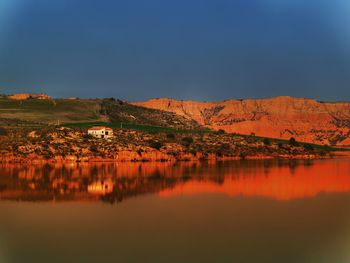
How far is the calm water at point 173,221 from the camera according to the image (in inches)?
608

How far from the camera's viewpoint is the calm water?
50.6 ft

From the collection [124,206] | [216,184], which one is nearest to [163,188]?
[216,184]

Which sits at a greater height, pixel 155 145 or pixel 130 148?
pixel 155 145

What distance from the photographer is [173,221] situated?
20625 millimetres

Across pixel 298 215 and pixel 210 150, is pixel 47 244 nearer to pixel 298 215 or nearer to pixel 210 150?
pixel 298 215

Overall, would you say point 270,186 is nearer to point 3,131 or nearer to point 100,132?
point 100,132

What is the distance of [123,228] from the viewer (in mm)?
19188

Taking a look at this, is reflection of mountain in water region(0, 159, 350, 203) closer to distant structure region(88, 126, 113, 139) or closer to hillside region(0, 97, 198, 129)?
distant structure region(88, 126, 113, 139)

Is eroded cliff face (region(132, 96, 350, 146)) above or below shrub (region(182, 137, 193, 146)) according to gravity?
above

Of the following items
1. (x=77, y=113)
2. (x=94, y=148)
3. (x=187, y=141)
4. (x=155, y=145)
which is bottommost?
(x=94, y=148)

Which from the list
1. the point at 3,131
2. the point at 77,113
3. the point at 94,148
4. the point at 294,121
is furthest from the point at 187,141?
the point at 294,121

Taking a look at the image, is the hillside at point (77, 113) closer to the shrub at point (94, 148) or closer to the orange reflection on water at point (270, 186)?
the shrub at point (94, 148)

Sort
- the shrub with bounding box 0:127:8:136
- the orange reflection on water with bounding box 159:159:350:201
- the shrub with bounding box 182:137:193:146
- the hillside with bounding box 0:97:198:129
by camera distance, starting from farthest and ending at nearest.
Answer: the hillside with bounding box 0:97:198:129
the shrub with bounding box 182:137:193:146
the shrub with bounding box 0:127:8:136
the orange reflection on water with bounding box 159:159:350:201

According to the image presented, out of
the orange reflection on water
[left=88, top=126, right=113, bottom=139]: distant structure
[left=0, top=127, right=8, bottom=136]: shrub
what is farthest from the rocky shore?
the orange reflection on water
